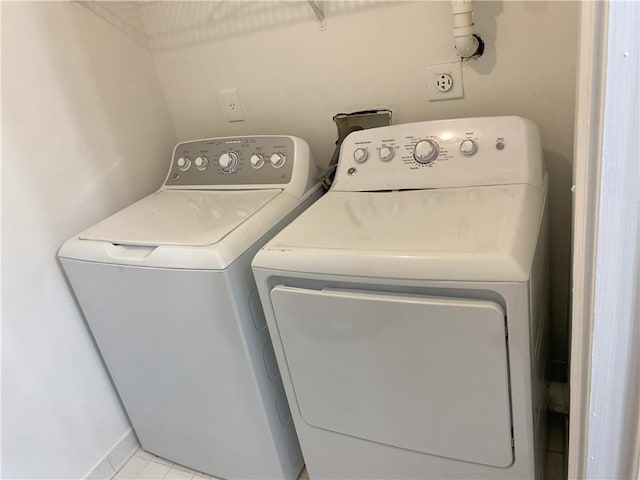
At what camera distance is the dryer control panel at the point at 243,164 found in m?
1.47

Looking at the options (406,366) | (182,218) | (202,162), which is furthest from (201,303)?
(202,162)

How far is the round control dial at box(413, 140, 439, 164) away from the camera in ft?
4.17

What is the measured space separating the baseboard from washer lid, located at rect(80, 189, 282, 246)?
76cm

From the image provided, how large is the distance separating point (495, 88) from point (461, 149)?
0.79 feet

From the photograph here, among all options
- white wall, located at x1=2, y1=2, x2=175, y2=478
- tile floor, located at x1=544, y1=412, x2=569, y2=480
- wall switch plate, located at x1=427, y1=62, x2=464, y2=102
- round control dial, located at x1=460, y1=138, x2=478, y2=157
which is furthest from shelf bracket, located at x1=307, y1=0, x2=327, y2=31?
tile floor, located at x1=544, y1=412, x2=569, y2=480

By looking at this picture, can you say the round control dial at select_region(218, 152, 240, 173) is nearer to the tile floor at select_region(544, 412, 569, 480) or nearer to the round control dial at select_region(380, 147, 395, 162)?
the round control dial at select_region(380, 147, 395, 162)

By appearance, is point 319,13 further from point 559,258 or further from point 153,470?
point 153,470

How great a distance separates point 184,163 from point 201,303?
661 millimetres

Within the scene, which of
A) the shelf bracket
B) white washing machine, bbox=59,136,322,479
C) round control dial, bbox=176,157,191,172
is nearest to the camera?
white washing machine, bbox=59,136,322,479

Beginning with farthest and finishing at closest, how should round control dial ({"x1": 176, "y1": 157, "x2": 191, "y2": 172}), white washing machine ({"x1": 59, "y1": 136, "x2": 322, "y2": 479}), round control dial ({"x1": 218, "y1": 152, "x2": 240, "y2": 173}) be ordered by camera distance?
round control dial ({"x1": 176, "y1": 157, "x2": 191, "y2": 172}) < round control dial ({"x1": 218, "y1": 152, "x2": 240, "y2": 173}) < white washing machine ({"x1": 59, "y1": 136, "x2": 322, "y2": 479})

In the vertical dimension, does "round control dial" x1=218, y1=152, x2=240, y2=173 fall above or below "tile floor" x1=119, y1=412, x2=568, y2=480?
above

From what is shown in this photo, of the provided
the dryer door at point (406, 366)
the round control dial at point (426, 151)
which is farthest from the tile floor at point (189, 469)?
the round control dial at point (426, 151)

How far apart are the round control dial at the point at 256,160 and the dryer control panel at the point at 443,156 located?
26 centimetres

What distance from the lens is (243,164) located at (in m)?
1.53
